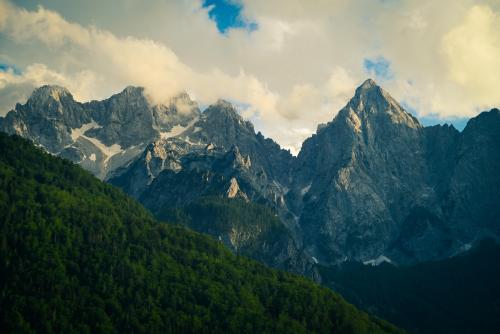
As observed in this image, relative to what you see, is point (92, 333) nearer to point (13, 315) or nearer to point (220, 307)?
point (13, 315)

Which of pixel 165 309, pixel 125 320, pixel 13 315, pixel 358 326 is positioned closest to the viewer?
pixel 13 315

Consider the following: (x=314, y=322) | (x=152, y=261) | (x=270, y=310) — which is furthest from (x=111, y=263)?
(x=314, y=322)

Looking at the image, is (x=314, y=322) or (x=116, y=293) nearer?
(x=116, y=293)

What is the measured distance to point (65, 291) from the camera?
169 metres

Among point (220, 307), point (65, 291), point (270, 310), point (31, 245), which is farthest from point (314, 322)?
point (31, 245)

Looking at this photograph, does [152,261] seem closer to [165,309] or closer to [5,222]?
[165,309]

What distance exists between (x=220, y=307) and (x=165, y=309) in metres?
16.0

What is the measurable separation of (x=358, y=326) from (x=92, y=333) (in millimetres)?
75840

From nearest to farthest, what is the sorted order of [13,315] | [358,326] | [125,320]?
[13,315]
[125,320]
[358,326]

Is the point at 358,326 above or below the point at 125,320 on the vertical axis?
above

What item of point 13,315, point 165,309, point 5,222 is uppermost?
point 5,222

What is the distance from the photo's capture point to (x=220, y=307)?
18575cm

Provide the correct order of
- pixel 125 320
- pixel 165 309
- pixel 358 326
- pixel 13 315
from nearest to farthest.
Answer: pixel 13 315 → pixel 125 320 → pixel 165 309 → pixel 358 326

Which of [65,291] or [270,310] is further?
[270,310]
